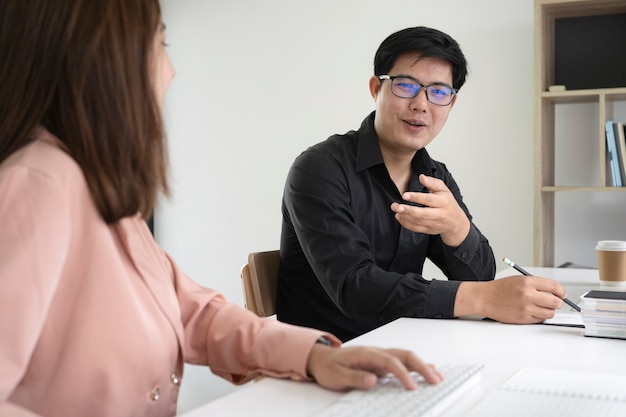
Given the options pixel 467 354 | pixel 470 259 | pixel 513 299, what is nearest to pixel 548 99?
pixel 470 259

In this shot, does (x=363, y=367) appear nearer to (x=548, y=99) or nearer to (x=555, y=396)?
(x=555, y=396)

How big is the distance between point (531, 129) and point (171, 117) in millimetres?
2020

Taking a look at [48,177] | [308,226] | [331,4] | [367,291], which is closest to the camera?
[48,177]

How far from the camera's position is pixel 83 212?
91 centimetres

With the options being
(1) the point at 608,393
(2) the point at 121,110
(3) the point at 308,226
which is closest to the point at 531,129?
(3) the point at 308,226

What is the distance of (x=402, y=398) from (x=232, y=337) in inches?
13.2

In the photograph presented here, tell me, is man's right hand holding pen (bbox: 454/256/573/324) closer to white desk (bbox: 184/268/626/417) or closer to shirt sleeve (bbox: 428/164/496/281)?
white desk (bbox: 184/268/626/417)

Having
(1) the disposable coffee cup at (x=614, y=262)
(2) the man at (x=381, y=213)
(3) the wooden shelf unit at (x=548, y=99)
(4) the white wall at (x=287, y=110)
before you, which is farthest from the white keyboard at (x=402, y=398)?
(4) the white wall at (x=287, y=110)

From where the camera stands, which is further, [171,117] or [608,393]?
[171,117]

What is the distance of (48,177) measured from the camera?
85 cm

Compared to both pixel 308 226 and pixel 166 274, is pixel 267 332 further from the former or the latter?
pixel 308 226

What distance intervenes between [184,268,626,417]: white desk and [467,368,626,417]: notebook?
0.09 feet

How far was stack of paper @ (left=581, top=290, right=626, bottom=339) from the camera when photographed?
4.74 feet

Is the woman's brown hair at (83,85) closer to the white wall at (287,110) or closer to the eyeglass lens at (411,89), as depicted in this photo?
the eyeglass lens at (411,89)
